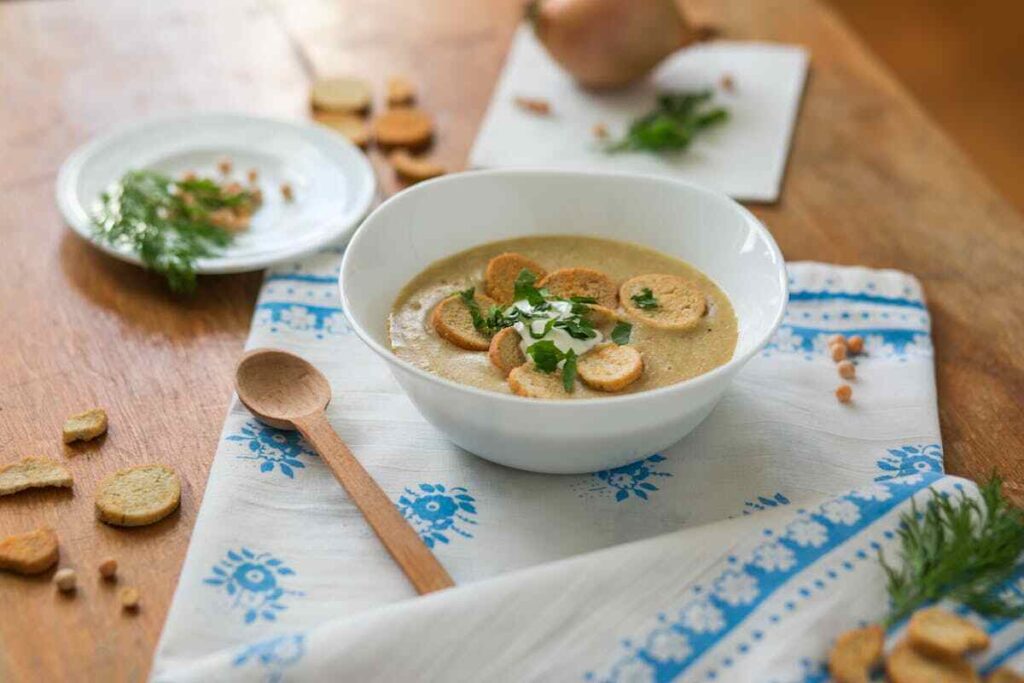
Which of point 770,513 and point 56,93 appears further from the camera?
point 56,93

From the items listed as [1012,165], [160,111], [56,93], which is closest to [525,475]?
[160,111]

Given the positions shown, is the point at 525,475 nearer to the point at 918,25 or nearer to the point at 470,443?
the point at 470,443

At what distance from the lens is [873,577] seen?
4.13 feet

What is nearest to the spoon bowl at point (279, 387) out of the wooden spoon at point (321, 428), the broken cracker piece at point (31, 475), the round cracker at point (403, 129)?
the wooden spoon at point (321, 428)

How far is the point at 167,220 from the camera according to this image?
1892mm

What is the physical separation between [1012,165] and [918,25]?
950 mm

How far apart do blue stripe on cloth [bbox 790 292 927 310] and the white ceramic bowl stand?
257 mm

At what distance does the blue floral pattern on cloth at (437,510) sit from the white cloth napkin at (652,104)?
90 cm

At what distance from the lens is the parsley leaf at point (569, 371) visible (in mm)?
1403

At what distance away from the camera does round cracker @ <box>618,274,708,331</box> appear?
1.53 m

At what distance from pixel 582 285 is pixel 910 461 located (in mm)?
492

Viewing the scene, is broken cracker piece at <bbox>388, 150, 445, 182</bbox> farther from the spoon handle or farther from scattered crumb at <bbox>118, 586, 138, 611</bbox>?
scattered crumb at <bbox>118, 586, 138, 611</bbox>

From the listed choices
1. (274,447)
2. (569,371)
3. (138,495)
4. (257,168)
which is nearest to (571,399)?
(569,371)

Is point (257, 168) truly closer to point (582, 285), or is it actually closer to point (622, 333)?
point (582, 285)
